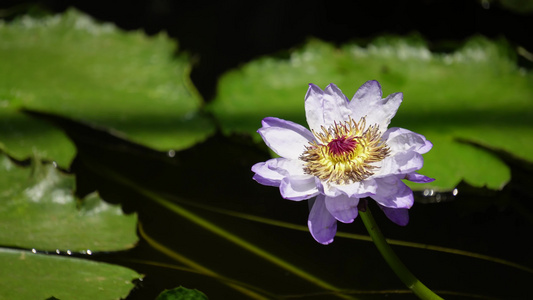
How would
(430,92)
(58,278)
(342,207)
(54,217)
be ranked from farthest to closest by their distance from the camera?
(430,92)
(54,217)
(58,278)
(342,207)

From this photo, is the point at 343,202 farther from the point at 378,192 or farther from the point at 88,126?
the point at 88,126

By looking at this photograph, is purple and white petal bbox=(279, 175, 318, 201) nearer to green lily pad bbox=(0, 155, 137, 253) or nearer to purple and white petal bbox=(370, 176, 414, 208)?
purple and white petal bbox=(370, 176, 414, 208)

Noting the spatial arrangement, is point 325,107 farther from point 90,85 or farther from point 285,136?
point 90,85

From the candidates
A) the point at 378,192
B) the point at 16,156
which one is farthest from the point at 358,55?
the point at 16,156

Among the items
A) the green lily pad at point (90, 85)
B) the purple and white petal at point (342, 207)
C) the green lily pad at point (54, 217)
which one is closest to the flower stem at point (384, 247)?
the purple and white petal at point (342, 207)

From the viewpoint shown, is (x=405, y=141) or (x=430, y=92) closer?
(x=405, y=141)

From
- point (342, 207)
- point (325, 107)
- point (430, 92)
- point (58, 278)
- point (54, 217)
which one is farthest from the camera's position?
point (430, 92)

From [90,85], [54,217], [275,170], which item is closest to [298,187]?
[275,170]
